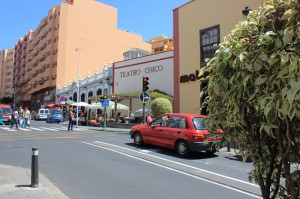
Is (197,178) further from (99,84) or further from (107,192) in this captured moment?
(99,84)

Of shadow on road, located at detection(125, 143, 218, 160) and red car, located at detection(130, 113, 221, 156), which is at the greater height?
red car, located at detection(130, 113, 221, 156)

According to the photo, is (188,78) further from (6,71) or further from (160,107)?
(6,71)

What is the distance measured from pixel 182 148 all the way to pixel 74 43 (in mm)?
62324

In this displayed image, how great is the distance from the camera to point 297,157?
2426 millimetres

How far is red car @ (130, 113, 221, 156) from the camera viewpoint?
11.7 metres

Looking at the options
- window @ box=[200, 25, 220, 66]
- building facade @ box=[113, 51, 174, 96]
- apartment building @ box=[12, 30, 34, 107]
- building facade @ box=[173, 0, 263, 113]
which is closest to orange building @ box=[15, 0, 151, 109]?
apartment building @ box=[12, 30, 34, 107]

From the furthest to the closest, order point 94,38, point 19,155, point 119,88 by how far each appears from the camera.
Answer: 1. point 94,38
2. point 119,88
3. point 19,155

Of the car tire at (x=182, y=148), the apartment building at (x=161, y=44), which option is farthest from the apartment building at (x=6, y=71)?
the car tire at (x=182, y=148)

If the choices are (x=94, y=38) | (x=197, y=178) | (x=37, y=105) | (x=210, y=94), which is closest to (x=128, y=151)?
(x=197, y=178)

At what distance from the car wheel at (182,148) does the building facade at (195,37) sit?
9.64 m

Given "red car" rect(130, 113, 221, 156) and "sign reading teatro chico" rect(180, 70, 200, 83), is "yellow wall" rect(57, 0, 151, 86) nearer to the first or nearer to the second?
"sign reading teatro chico" rect(180, 70, 200, 83)

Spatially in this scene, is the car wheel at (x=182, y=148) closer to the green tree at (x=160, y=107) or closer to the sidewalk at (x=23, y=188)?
the sidewalk at (x=23, y=188)

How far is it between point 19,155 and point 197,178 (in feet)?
21.8

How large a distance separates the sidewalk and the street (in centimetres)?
26
